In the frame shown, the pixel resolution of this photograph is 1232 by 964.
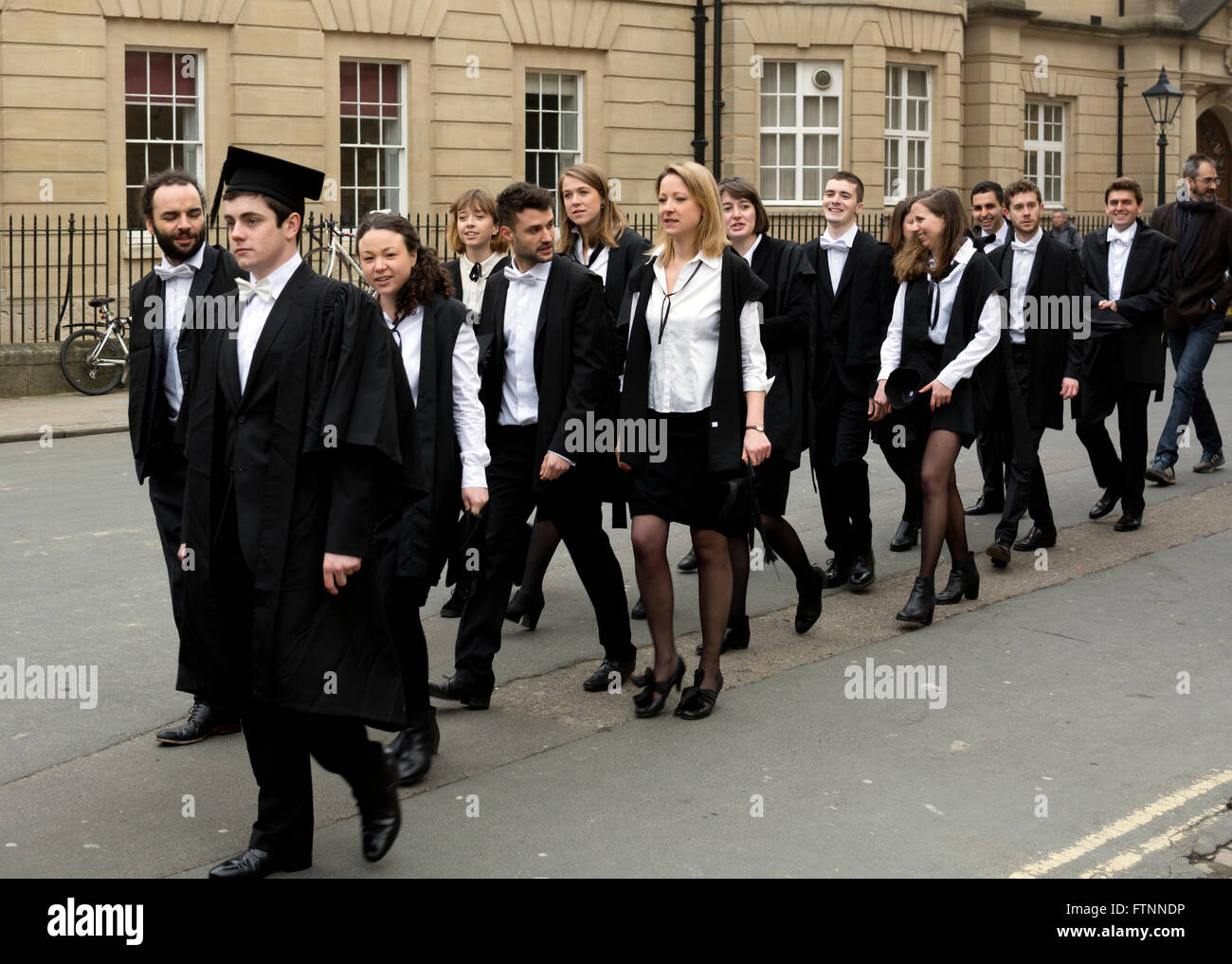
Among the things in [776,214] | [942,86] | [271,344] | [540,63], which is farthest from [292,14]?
[271,344]

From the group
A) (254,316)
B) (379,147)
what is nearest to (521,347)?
(254,316)

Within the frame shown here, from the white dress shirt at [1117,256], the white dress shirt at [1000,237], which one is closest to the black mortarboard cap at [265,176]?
the white dress shirt at [1000,237]

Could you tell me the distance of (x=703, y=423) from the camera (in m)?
6.21

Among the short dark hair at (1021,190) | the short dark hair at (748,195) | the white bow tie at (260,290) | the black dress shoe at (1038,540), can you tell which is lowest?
the black dress shoe at (1038,540)

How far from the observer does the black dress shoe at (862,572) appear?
27.5 ft

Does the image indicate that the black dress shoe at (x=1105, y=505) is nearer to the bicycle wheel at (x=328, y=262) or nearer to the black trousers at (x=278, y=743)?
the black trousers at (x=278, y=743)

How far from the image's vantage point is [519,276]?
6.47 meters

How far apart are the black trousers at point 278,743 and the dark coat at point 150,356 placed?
1576mm

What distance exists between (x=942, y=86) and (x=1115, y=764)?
24358 mm

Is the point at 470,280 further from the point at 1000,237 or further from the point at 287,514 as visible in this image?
the point at 287,514

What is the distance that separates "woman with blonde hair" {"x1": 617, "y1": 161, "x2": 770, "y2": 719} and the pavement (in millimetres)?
345

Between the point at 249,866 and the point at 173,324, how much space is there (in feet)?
7.76

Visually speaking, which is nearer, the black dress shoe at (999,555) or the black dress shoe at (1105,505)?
the black dress shoe at (999,555)

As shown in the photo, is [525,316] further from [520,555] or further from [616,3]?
[616,3]
